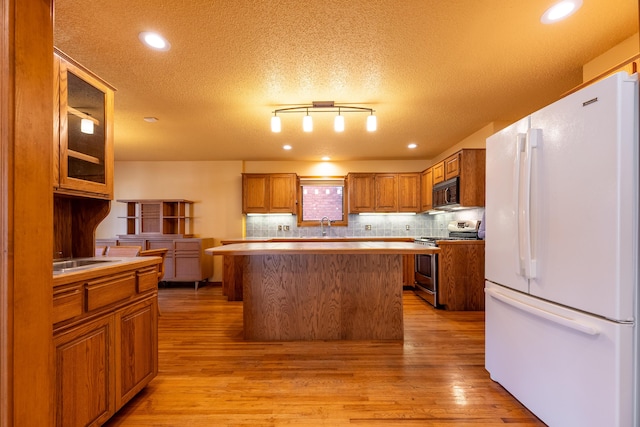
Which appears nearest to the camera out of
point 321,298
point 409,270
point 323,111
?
point 321,298

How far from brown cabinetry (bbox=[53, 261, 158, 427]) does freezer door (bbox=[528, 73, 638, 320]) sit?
227cm

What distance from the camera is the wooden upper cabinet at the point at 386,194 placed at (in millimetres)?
5582

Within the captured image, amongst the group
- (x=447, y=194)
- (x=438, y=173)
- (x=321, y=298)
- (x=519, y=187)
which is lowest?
(x=321, y=298)

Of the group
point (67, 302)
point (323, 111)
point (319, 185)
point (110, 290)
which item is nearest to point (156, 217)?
point (319, 185)

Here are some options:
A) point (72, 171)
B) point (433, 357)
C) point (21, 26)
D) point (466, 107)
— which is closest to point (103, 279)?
point (72, 171)

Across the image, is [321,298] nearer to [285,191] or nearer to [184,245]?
[285,191]

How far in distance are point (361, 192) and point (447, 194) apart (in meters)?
1.70

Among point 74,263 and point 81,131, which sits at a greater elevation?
point 81,131

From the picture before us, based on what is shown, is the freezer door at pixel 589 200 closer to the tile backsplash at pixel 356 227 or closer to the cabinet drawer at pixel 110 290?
the cabinet drawer at pixel 110 290

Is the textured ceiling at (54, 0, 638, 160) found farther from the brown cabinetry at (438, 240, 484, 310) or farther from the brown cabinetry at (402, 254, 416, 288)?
the brown cabinetry at (402, 254, 416, 288)

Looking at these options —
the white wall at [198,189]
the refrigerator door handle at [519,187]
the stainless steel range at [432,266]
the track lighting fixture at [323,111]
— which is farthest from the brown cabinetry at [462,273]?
the white wall at [198,189]

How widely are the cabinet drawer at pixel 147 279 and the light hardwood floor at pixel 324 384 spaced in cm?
71

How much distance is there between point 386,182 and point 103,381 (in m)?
4.97

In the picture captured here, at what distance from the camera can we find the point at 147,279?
6.12ft
